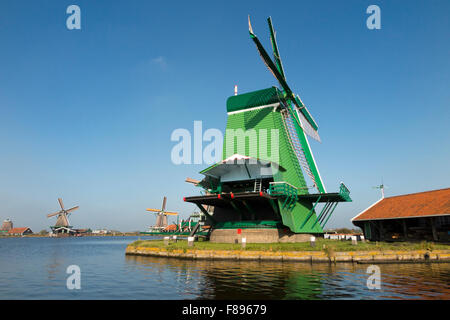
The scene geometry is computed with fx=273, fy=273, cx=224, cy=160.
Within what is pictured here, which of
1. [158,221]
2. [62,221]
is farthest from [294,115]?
[62,221]

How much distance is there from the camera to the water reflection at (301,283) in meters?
10.8

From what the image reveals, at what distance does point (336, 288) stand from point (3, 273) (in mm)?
19886

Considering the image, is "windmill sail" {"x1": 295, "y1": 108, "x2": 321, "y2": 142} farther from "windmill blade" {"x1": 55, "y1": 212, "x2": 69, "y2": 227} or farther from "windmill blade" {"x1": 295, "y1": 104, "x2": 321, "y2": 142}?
"windmill blade" {"x1": 55, "y1": 212, "x2": 69, "y2": 227}

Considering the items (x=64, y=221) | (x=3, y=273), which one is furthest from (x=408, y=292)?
(x=64, y=221)

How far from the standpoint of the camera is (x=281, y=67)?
34.1 m

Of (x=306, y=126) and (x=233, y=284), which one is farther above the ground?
(x=306, y=126)

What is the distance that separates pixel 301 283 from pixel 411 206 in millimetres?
23452

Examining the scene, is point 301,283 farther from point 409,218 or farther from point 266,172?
point 409,218

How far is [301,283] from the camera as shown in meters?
13.1

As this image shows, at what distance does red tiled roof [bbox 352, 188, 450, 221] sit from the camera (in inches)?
1043

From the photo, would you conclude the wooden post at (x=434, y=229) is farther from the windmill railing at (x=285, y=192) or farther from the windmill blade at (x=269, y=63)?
the windmill blade at (x=269, y=63)

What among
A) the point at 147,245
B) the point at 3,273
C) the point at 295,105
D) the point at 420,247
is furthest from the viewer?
the point at 295,105
